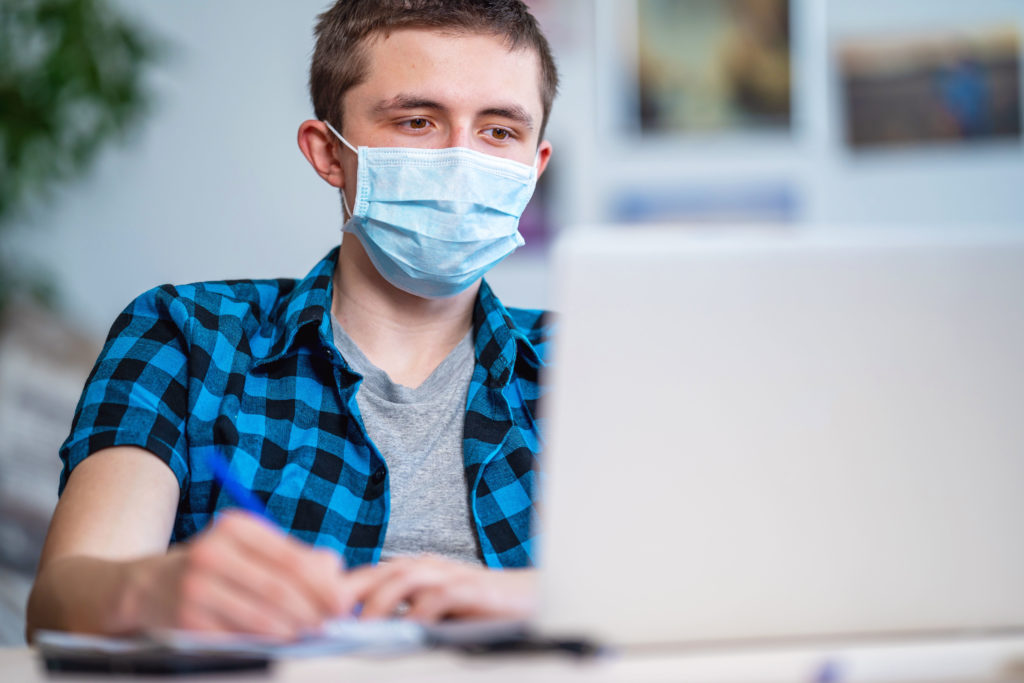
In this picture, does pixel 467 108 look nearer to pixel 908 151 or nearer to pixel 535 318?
pixel 535 318

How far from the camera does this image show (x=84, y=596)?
658 mm

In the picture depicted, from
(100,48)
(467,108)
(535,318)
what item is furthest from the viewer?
(100,48)

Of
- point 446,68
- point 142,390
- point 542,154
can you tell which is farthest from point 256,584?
point 542,154

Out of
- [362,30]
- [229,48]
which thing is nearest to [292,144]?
[229,48]

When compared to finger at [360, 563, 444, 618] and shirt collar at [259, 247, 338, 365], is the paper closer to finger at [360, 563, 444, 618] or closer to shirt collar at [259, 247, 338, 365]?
finger at [360, 563, 444, 618]

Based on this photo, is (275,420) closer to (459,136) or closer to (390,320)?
(390,320)

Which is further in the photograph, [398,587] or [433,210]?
[433,210]

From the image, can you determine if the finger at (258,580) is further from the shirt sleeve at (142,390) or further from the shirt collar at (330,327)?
the shirt collar at (330,327)

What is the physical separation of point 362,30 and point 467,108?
17 cm

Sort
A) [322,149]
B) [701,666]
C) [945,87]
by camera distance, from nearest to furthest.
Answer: [701,666] → [322,149] → [945,87]

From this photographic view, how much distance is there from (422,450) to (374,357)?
0.14 meters

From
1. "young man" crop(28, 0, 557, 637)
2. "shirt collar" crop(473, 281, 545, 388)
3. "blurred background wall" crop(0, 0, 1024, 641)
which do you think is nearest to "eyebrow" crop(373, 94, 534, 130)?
"young man" crop(28, 0, 557, 637)

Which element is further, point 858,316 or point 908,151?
point 908,151

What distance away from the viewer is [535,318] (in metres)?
1.28
